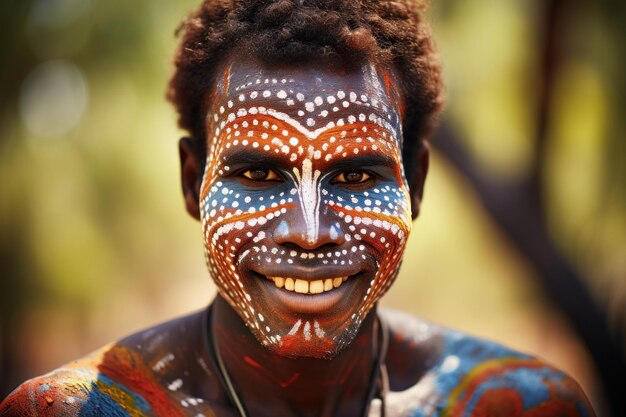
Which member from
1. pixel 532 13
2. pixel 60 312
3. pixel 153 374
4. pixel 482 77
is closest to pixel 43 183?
pixel 60 312

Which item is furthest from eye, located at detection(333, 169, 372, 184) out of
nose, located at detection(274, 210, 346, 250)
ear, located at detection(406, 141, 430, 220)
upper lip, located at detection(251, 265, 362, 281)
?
ear, located at detection(406, 141, 430, 220)

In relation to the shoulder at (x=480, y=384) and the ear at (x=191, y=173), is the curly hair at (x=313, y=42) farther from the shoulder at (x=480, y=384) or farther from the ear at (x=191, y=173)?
the shoulder at (x=480, y=384)

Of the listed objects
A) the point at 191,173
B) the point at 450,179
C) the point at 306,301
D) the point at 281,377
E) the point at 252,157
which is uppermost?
the point at 252,157

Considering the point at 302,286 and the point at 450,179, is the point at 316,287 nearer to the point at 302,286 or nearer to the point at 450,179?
the point at 302,286

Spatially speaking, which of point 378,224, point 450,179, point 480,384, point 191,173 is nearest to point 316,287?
point 378,224

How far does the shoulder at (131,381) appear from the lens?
2455 millimetres

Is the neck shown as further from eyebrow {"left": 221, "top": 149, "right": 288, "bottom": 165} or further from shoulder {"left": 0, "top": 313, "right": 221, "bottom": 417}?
eyebrow {"left": 221, "top": 149, "right": 288, "bottom": 165}

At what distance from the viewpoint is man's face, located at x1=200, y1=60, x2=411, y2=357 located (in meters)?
2.37

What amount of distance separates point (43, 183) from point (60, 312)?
7.13 ft

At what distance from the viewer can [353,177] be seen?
253 centimetres

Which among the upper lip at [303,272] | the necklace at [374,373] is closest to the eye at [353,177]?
the upper lip at [303,272]

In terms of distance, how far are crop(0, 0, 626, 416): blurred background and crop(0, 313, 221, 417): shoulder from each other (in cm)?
305

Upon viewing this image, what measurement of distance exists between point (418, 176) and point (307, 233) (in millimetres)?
803

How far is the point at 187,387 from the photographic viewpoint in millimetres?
2711
